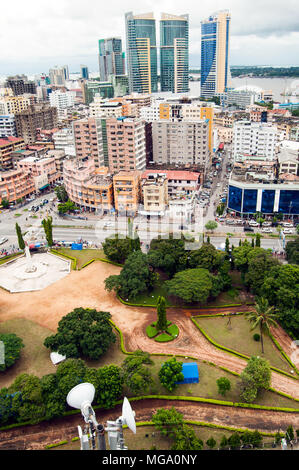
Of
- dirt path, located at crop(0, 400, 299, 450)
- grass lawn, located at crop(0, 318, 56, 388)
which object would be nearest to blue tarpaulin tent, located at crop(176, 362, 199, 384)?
dirt path, located at crop(0, 400, 299, 450)

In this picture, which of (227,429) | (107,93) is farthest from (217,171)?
(107,93)

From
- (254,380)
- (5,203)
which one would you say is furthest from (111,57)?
(254,380)

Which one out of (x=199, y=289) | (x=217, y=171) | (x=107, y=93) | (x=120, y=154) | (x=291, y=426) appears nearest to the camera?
(x=291, y=426)

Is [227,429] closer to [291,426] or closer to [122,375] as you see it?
[291,426]

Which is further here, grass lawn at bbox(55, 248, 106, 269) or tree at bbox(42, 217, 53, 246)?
tree at bbox(42, 217, 53, 246)

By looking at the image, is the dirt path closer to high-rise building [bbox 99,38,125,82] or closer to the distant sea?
the distant sea

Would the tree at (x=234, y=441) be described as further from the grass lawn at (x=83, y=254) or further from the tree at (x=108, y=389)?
the grass lawn at (x=83, y=254)

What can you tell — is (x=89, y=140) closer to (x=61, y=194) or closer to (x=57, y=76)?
(x=61, y=194)
